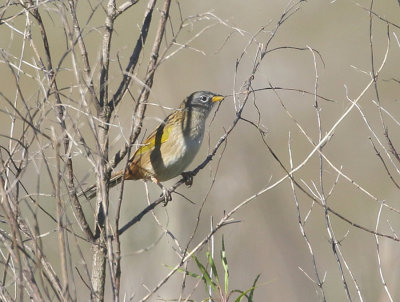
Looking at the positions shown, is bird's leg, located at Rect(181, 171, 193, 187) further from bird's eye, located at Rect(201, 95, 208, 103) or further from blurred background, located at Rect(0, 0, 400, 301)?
blurred background, located at Rect(0, 0, 400, 301)

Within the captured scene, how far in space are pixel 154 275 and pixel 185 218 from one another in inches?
36.5

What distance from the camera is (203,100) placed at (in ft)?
21.6

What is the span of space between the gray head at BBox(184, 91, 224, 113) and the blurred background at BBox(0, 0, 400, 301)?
2.22 ft

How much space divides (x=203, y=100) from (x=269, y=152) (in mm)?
6949

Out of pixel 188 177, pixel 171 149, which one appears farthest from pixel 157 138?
pixel 188 177

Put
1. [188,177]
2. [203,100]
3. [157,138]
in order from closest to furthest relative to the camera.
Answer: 1. [188,177]
2. [157,138]
3. [203,100]

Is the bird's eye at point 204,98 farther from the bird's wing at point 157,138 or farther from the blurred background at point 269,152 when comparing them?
the blurred background at point 269,152

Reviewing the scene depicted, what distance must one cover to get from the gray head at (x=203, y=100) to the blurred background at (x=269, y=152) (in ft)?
2.22

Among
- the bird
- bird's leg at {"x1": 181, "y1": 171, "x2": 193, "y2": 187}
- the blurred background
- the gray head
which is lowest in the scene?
bird's leg at {"x1": 181, "y1": 171, "x2": 193, "y2": 187}

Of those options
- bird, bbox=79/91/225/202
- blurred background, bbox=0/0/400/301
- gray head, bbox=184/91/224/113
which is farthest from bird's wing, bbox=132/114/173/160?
blurred background, bbox=0/0/400/301

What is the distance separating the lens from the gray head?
21.5 ft

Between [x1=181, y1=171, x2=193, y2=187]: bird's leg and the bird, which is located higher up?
the bird

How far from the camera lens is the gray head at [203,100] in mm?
6555

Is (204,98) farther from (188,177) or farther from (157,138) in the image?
(188,177)
